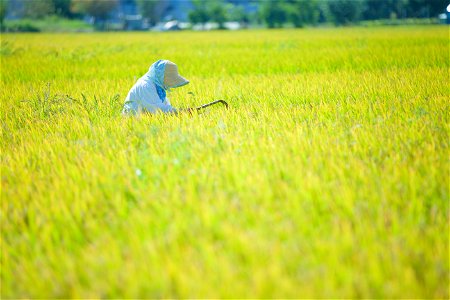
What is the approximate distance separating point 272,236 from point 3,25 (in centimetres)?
4254

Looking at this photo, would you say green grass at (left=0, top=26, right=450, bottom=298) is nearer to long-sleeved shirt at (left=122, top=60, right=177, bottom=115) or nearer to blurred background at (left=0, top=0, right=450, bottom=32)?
long-sleeved shirt at (left=122, top=60, right=177, bottom=115)

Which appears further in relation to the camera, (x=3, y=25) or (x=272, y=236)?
(x=3, y=25)

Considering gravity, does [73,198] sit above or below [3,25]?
below

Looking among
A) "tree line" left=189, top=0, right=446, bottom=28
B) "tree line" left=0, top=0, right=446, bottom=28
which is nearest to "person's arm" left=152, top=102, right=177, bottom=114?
"tree line" left=0, top=0, right=446, bottom=28

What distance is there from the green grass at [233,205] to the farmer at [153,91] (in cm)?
22

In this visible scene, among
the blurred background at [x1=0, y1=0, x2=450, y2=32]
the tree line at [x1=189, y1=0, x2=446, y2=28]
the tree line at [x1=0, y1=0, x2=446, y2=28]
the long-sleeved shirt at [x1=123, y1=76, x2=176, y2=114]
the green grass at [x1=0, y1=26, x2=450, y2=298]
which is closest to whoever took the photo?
the green grass at [x1=0, y1=26, x2=450, y2=298]

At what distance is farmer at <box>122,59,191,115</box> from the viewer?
148 inches

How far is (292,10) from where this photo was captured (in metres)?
53.0

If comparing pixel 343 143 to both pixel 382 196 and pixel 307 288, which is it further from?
pixel 307 288

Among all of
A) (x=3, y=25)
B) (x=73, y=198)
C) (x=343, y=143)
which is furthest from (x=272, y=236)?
(x=3, y=25)

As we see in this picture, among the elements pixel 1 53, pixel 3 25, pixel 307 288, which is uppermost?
pixel 3 25

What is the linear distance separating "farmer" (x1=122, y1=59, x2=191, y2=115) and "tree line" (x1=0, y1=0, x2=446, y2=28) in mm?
48727

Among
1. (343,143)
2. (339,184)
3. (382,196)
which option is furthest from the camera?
(343,143)

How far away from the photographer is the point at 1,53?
11461mm
